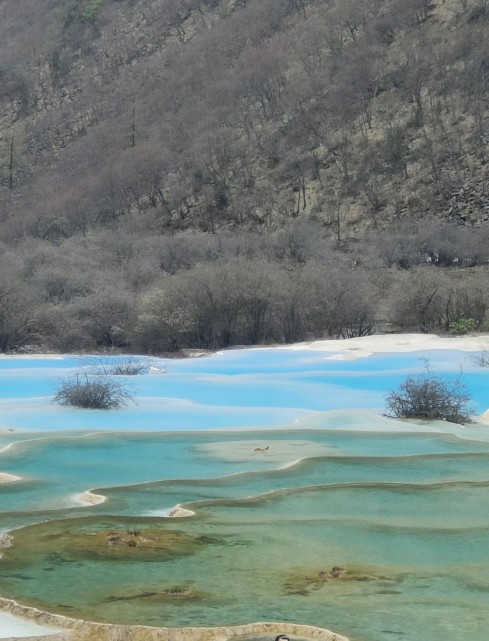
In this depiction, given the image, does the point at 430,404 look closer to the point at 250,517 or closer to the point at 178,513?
the point at 250,517

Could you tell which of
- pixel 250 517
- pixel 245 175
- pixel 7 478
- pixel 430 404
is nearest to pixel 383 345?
pixel 430 404

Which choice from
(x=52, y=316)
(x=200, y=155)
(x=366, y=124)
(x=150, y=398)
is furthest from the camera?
(x=200, y=155)

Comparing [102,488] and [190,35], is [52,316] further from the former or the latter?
[190,35]

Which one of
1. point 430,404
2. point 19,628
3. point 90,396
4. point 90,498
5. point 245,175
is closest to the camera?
point 19,628

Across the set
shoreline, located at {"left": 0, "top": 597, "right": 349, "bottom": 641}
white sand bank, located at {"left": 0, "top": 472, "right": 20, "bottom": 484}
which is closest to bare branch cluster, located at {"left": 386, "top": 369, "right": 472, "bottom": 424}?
white sand bank, located at {"left": 0, "top": 472, "right": 20, "bottom": 484}

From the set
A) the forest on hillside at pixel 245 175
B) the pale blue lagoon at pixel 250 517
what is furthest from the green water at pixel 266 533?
the forest on hillside at pixel 245 175

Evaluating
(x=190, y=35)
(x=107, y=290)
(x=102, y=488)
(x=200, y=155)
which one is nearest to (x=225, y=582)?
(x=102, y=488)

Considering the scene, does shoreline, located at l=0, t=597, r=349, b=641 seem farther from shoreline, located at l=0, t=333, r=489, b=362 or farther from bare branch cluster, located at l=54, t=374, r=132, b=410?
shoreline, located at l=0, t=333, r=489, b=362
